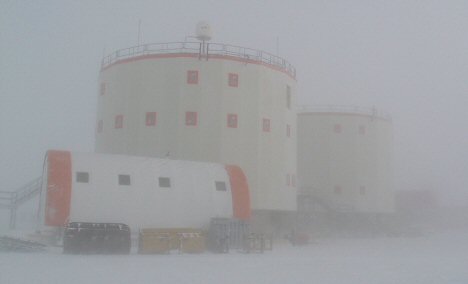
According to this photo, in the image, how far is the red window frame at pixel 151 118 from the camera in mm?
37719

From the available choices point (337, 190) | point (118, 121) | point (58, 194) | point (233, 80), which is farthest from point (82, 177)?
point (337, 190)

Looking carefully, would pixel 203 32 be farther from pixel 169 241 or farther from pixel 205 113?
pixel 169 241

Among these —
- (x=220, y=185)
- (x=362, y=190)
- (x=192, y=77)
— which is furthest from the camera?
(x=362, y=190)

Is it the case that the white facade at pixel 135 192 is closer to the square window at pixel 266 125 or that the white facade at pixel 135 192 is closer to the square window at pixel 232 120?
the square window at pixel 232 120

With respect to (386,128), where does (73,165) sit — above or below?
below

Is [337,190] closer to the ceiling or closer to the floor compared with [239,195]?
closer to the ceiling

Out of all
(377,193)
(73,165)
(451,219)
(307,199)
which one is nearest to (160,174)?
(73,165)

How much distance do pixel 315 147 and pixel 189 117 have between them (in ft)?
75.0

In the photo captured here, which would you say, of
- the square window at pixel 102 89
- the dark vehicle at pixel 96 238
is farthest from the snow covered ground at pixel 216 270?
the square window at pixel 102 89

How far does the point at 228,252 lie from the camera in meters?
26.7

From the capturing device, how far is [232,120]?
3775 centimetres

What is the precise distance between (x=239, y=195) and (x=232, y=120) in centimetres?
892

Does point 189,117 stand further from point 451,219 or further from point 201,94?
point 451,219

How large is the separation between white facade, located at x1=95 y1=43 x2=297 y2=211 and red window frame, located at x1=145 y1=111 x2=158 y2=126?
0.23 feet
